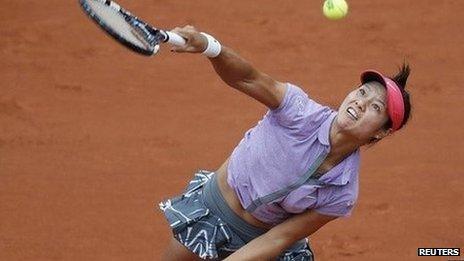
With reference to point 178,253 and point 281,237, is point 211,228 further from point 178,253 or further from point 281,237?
point 281,237

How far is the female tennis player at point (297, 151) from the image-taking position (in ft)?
10.8

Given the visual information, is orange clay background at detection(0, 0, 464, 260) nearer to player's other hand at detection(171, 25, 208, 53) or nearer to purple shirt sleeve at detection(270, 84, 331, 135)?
purple shirt sleeve at detection(270, 84, 331, 135)

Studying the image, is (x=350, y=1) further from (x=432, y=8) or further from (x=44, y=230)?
(x=44, y=230)

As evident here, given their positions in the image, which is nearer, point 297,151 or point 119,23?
point 119,23

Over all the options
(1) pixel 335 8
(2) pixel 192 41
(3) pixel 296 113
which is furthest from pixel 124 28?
(1) pixel 335 8

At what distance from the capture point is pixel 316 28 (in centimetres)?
670

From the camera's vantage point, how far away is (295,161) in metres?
3.38

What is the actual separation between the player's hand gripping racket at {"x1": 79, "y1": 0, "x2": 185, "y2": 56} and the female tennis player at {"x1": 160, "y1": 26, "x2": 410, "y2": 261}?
19cm

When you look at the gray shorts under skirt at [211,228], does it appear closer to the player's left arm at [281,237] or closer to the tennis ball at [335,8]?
the player's left arm at [281,237]

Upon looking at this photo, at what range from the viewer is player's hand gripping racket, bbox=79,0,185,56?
3137 mm

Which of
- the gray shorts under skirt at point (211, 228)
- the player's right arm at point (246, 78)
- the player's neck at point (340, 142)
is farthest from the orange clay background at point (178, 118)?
the player's right arm at point (246, 78)

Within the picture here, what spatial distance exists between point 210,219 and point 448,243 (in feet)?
6.51

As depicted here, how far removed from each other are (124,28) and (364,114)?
2.66ft

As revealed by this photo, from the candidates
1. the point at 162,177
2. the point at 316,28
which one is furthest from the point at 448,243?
the point at 316,28
